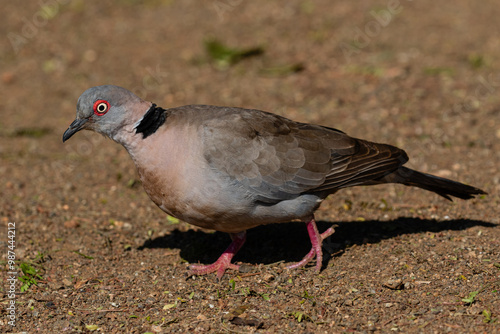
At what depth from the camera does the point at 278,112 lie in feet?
31.3

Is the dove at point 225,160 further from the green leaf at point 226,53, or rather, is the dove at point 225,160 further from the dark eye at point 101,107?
the green leaf at point 226,53

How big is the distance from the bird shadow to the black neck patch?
1534 mm

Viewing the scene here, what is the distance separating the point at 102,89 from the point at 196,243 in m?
2.05

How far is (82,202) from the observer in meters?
7.39

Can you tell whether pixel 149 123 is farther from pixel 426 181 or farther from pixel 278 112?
pixel 278 112

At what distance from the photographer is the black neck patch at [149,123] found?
5.25 metres

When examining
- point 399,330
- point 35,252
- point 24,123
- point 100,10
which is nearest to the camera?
point 399,330

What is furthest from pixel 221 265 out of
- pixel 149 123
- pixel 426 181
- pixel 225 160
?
pixel 426 181

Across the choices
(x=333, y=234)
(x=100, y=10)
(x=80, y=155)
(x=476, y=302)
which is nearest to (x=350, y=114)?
(x=333, y=234)

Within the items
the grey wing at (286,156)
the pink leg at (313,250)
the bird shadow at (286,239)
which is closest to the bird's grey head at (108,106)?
the grey wing at (286,156)

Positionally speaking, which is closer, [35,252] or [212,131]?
[212,131]

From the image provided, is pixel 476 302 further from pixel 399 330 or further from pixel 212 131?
pixel 212 131

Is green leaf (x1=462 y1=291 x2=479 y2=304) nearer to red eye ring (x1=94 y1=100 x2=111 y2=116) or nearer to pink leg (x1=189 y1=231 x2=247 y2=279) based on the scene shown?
pink leg (x1=189 y1=231 x2=247 y2=279)

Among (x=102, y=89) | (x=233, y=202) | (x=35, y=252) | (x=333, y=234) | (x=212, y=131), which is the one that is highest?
(x=102, y=89)
